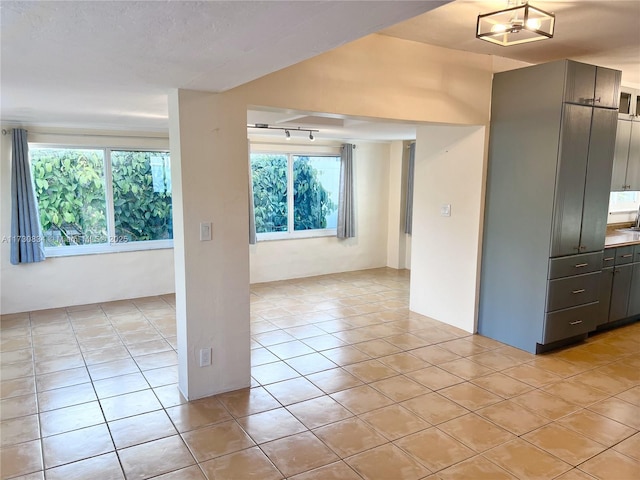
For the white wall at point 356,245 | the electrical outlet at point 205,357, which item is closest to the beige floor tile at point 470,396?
the electrical outlet at point 205,357

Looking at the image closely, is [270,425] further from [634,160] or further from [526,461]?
[634,160]

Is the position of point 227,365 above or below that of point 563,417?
above

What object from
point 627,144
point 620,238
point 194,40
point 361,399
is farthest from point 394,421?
point 627,144

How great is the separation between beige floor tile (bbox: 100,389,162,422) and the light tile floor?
0.01 m

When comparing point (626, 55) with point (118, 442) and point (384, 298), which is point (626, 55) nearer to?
point (384, 298)

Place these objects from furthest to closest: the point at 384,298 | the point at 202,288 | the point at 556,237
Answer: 1. the point at 384,298
2. the point at 556,237
3. the point at 202,288

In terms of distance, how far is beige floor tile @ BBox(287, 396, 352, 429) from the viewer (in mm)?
2879

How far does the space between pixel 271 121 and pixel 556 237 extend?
3.09 metres

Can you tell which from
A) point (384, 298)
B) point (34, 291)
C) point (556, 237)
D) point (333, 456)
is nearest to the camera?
point (333, 456)

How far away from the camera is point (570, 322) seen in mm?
4059

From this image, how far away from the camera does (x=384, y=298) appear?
19.2 feet

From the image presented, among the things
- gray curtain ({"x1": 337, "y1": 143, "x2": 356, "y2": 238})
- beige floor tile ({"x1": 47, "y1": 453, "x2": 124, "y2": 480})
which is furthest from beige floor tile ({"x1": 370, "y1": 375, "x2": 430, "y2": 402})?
gray curtain ({"x1": 337, "y1": 143, "x2": 356, "y2": 238})

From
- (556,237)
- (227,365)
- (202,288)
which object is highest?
(556,237)

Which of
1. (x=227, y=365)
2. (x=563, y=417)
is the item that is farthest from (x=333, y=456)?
(x=563, y=417)
